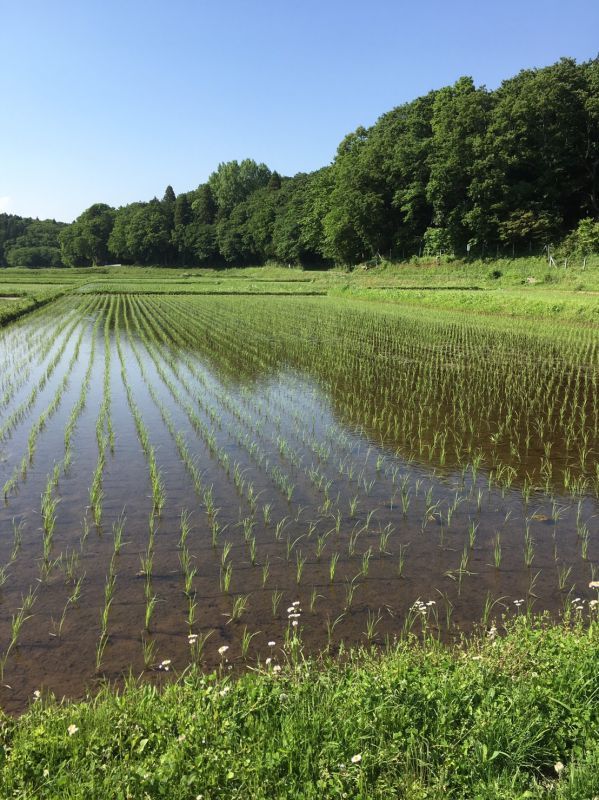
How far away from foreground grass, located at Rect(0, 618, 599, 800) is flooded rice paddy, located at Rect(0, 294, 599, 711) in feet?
1.43

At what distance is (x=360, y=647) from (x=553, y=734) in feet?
4.17

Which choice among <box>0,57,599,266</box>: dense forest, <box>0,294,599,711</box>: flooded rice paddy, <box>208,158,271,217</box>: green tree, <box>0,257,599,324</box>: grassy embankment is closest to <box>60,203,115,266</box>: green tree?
<box>208,158,271,217</box>: green tree

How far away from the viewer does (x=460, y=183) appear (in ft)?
145

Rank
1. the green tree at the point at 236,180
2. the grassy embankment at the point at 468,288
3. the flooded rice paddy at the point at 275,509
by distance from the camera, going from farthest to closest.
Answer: the green tree at the point at 236,180 < the grassy embankment at the point at 468,288 < the flooded rice paddy at the point at 275,509

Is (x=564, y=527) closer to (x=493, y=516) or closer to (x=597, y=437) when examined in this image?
(x=493, y=516)

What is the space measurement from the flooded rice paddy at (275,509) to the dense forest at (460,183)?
1138 inches

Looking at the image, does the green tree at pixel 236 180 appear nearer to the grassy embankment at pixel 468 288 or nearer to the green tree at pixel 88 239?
the green tree at pixel 88 239

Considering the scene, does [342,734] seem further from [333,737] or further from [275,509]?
[275,509]

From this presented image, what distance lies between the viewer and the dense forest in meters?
40.5

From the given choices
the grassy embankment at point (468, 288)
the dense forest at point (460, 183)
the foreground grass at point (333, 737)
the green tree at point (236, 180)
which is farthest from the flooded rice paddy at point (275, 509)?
the green tree at point (236, 180)

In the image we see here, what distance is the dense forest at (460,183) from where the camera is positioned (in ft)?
133

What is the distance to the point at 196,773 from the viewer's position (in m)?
2.27

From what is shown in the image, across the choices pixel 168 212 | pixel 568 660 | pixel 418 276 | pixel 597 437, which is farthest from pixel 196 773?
pixel 168 212

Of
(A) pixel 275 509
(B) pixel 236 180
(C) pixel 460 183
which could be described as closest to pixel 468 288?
(C) pixel 460 183
